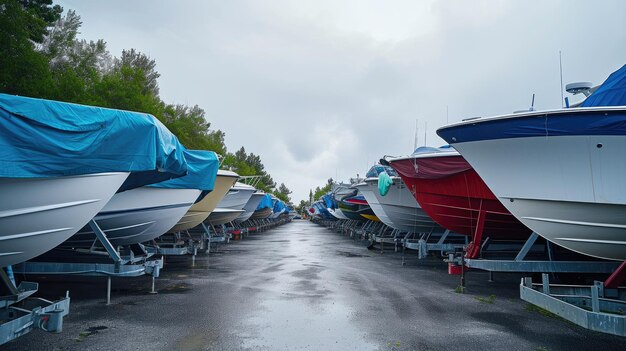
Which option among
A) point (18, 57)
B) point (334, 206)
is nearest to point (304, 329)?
point (18, 57)

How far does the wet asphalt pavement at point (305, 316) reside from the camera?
4.78 meters

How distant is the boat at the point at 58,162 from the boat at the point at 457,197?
5270mm

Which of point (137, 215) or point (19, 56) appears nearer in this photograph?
point (137, 215)

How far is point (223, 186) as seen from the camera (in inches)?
495

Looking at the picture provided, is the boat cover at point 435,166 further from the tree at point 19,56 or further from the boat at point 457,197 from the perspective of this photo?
the tree at point 19,56

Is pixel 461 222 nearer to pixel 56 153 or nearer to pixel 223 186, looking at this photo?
pixel 223 186

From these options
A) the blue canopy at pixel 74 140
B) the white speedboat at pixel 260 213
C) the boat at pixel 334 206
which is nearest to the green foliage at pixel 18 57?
the blue canopy at pixel 74 140

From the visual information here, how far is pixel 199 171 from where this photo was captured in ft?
30.6

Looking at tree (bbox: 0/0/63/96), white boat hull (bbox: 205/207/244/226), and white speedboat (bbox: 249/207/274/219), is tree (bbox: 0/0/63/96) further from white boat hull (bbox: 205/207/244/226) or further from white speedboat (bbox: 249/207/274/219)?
white speedboat (bbox: 249/207/274/219)

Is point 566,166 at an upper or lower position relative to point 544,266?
upper

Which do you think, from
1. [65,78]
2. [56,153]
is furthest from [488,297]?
[65,78]

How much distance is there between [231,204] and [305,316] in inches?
487

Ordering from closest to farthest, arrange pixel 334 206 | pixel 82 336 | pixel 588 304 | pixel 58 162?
pixel 58 162, pixel 82 336, pixel 588 304, pixel 334 206

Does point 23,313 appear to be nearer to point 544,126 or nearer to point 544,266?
point 544,126
